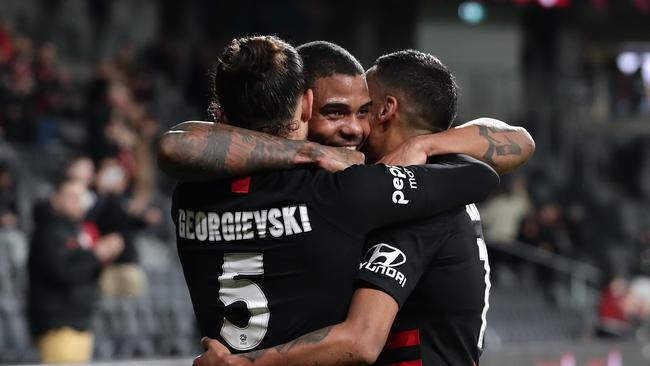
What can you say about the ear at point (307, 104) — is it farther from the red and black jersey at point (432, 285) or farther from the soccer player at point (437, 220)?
the red and black jersey at point (432, 285)

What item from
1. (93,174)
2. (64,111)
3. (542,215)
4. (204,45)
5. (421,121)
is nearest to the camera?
(421,121)

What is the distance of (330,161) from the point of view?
10.1 feet

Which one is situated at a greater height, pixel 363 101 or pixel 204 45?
pixel 363 101

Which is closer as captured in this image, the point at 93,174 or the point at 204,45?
the point at 93,174

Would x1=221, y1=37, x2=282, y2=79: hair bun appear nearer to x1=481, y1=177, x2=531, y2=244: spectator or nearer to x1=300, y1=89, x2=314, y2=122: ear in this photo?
x1=300, y1=89, x2=314, y2=122: ear

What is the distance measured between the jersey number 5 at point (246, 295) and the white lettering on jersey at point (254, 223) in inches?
2.3

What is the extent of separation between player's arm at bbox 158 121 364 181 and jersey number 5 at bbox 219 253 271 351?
22 centimetres

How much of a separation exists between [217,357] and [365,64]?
14.7m

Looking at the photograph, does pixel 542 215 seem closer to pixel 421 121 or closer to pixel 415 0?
pixel 415 0

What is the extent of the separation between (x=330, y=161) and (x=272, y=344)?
0.48 metres

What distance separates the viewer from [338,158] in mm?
3098

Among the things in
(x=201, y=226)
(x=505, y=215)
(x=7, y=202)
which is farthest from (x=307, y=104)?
(x=505, y=215)

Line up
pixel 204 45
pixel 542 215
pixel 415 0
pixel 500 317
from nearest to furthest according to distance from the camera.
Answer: pixel 500 317, pixel 542 215, pixel 204 45, pixel 415 0

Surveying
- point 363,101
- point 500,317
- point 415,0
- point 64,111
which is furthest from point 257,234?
point 415,0
